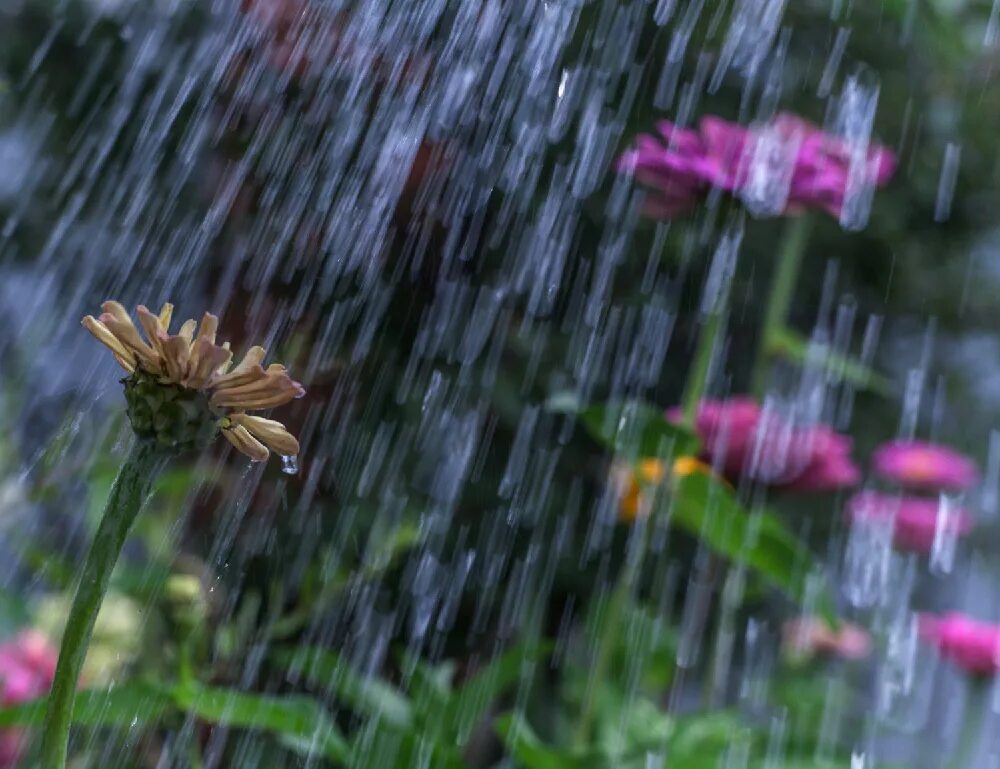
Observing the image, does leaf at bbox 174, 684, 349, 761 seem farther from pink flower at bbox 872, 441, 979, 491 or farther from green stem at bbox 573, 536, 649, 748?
pink flower at bbox 872, 441, 979, 491

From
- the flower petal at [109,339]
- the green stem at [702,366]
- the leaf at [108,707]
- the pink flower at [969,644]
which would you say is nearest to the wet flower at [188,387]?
the flower petal at [109,339]

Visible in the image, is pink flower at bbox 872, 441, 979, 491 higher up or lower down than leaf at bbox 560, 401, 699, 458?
higher up

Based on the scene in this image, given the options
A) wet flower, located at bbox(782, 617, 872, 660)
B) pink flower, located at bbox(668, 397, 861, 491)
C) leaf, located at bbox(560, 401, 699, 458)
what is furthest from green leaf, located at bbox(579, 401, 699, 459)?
wet flower, located at bbox(782, 617, 872, 660)

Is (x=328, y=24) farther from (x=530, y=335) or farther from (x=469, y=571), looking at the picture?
(x=469, y=571)

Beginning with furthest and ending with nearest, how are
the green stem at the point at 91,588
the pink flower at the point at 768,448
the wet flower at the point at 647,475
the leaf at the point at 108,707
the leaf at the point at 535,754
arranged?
the pink flower at the point at 768,448 → the wet flower at the point at 647,475 → the leaf at the point at 535,754 → the leaf at the point at 108,707 → the green stem at the point at 91,588

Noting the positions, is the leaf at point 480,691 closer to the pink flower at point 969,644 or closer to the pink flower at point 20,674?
the pink flower at point 20,674

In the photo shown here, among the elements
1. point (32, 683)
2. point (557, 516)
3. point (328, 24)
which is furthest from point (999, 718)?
point (32, 683)
